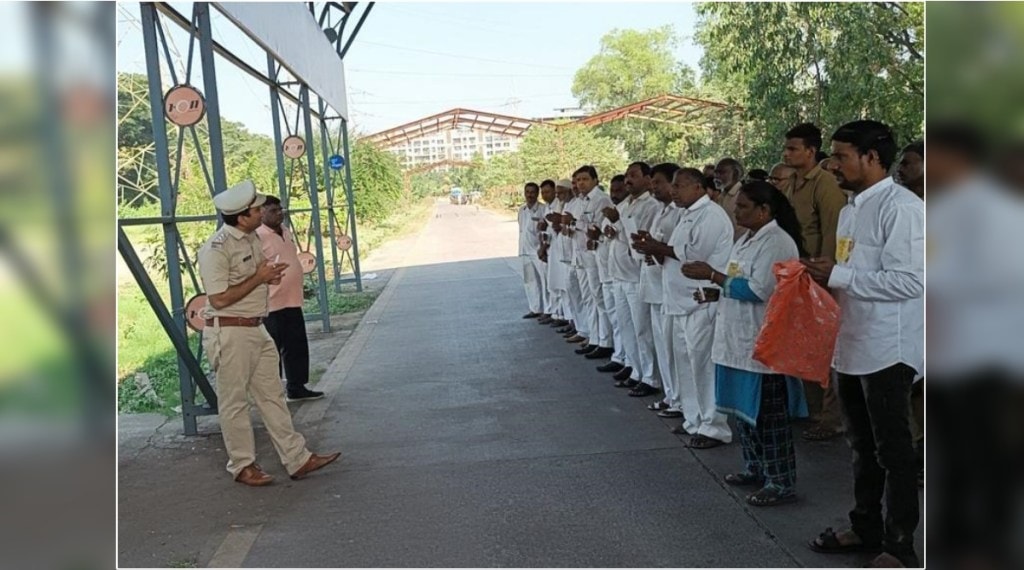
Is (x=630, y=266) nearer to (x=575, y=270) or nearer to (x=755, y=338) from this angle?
(x=575, y=270)

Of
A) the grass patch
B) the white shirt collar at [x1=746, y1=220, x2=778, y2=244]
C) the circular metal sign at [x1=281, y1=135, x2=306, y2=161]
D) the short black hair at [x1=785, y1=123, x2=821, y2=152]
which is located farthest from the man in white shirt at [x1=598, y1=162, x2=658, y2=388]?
the grass patch

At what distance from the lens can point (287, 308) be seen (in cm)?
717

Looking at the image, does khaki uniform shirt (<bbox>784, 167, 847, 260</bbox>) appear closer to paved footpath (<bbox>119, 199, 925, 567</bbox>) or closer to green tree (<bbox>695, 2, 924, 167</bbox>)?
paved footpath (<bbox>119, 199, 925, 567</bbox>)

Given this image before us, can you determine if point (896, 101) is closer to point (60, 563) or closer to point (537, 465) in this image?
point (537, 465)

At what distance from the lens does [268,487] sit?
5.04 metres

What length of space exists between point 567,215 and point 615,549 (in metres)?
5.38

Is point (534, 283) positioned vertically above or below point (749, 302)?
below

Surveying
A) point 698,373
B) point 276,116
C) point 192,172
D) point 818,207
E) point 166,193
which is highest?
point 276,116

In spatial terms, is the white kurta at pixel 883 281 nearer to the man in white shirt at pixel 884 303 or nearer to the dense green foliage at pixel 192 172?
the man in white shirt at pixel 884 303

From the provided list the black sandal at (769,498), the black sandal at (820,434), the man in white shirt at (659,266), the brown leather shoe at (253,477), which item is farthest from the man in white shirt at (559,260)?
the black sandal at (769,498)

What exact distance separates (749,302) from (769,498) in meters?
0.97

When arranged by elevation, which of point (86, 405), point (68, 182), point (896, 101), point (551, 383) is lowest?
point (551, 383)

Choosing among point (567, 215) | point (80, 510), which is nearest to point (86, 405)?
point (80, 510)

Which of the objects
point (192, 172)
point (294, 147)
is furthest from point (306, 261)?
point (192, 172)
